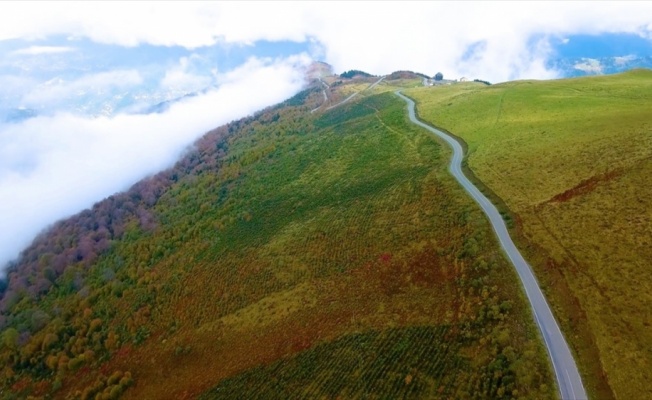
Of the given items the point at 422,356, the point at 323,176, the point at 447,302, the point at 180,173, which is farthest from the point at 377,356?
the point at 180,173

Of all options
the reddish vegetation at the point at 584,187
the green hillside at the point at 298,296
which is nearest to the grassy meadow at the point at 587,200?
the reddish vegetation at the point at 584,187

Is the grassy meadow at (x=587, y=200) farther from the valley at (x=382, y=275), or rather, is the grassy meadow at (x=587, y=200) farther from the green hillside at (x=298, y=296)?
the green hillside at (x=298, y=296)

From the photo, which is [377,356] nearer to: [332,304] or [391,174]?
[332,304]

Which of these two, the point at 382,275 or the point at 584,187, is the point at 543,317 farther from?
the point at 584,187

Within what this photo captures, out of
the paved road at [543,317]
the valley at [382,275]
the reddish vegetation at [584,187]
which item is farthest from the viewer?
the reddish vegetation at [584,187]

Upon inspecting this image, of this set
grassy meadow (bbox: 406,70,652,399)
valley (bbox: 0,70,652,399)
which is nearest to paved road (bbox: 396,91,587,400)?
valley (bbox: 0,70,652,399)

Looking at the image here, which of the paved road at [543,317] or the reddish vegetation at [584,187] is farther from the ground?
the reddish vegetation at [584,187]
